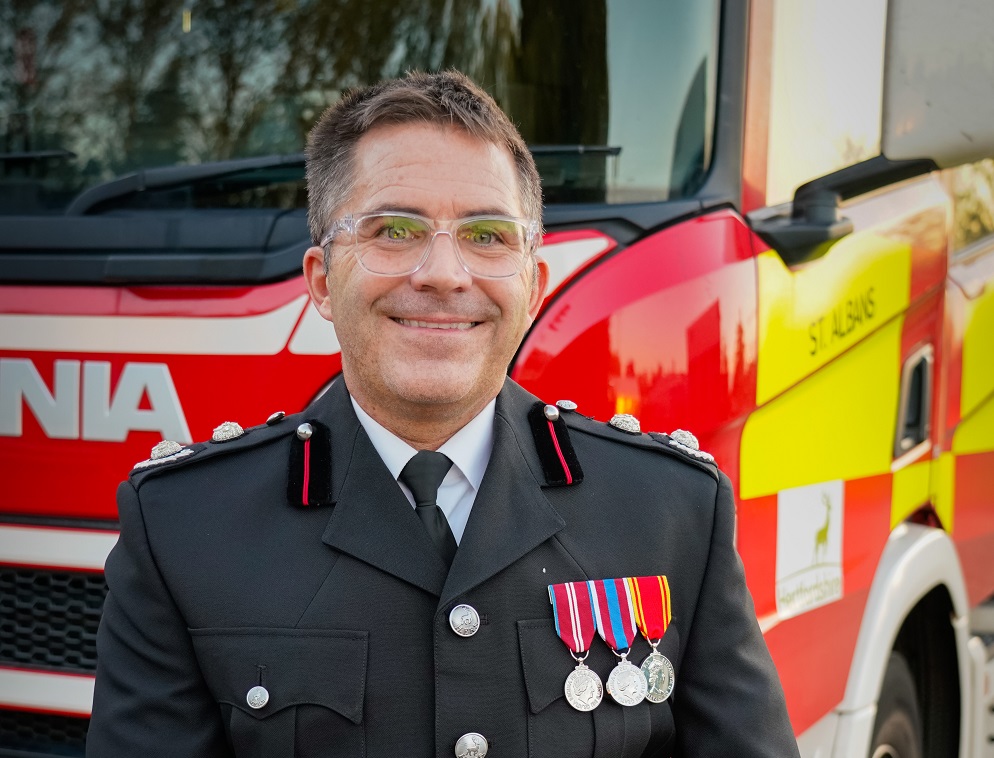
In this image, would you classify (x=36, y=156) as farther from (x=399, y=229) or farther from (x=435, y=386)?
(x=435, y=386)

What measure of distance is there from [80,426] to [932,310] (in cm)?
190

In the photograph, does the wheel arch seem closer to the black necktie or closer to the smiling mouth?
the black necktie

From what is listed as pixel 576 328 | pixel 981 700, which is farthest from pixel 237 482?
pixel 981 700

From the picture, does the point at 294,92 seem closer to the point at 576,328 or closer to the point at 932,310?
the point at 576,328

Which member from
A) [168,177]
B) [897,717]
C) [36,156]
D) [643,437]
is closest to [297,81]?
[168,177]

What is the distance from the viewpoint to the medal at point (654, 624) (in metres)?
1.67

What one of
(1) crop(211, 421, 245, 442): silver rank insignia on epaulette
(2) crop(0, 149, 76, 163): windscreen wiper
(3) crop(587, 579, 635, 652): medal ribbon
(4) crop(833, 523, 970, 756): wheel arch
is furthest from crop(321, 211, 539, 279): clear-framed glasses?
(4) crop(833, 523, 970, 756): wheel arch

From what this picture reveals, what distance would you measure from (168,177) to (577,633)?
1268mm

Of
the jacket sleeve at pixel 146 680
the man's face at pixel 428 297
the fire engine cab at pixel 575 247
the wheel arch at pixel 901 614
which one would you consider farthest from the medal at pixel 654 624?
the wheel arch at pixel 901 614

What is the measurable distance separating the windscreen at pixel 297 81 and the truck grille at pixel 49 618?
0.73 metres

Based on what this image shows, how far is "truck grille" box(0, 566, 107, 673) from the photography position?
2.39 meters

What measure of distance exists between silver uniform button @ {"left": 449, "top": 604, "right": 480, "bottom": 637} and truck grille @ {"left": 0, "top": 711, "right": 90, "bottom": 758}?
1.18 metres

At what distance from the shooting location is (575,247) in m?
2.11

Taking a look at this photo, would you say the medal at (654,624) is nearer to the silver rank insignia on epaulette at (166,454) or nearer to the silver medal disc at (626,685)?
the silver medal disc at (626,685)
